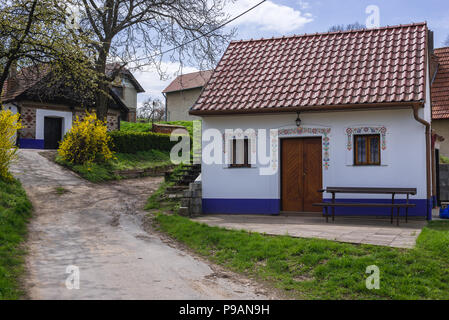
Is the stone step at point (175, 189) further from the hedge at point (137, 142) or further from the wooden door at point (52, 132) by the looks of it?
the wooden door at point (52, 132)

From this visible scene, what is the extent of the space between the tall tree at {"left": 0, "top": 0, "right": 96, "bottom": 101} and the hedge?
995 cm

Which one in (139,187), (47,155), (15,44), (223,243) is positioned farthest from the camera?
(47,155)

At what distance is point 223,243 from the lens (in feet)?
27.5

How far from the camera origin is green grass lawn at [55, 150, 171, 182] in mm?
17594

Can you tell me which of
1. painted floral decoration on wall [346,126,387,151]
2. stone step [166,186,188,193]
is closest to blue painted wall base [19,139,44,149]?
stone step [166,186,188,193]

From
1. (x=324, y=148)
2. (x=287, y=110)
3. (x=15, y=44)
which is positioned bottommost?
(x=324, y=148)

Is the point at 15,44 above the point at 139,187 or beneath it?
above

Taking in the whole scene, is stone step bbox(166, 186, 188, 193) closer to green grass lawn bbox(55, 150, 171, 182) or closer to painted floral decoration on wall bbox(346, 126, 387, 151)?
green grass lawn bbox(55, 150, 171, 182)

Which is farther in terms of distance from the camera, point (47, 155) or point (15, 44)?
point (47, 155)

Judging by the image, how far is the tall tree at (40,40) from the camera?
31.0 feet

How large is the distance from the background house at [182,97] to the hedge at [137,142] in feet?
67.0

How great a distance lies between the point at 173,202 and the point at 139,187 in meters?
3.60
